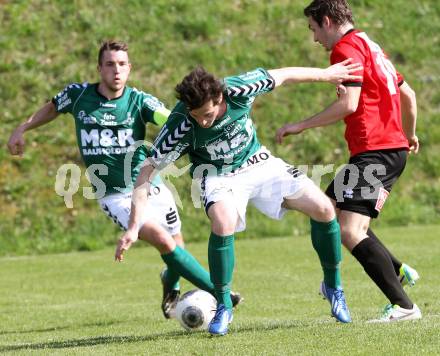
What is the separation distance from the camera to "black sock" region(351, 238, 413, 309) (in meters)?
6.32

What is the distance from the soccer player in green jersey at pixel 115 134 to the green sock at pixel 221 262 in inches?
54.9

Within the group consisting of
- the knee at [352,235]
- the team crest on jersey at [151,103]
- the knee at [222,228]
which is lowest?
the knee at [352,235]

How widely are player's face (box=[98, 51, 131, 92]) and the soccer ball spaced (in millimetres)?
1999

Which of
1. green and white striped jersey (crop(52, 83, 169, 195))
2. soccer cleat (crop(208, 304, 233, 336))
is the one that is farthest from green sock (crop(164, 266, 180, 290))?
soccer cleat (crop(208, 304, 233, 336))

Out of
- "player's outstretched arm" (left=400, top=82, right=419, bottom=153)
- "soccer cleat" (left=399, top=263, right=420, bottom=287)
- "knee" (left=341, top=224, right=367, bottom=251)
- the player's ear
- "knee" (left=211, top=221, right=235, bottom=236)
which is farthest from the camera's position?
"soccer cleat" (left=399, top=263, right=420, bottom=287)

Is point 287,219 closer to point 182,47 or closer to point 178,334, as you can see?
point 182,47

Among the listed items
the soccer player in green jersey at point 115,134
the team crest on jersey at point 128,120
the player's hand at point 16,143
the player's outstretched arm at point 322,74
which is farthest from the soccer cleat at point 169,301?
the player's outstretched arm at point 322,74

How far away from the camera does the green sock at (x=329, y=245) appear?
254 inches

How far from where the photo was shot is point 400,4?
18219 mm

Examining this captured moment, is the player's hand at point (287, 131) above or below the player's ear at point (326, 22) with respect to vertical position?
below

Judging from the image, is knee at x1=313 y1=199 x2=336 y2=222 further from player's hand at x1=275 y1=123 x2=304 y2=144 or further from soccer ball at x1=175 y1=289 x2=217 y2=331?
soccer ball at x1=175 y1=289 x2=217 y2=331

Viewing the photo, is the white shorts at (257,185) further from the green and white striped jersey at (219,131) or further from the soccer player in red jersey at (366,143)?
the soccer player in red jersey at (366,143)

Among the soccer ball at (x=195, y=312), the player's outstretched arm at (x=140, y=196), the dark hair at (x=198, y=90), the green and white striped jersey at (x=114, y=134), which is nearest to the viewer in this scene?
the dark hair at (x=198, y=90)

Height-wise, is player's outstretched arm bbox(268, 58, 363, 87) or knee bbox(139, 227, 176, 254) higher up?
player's outstretched arm bbox(268, 58, 363, 87)
